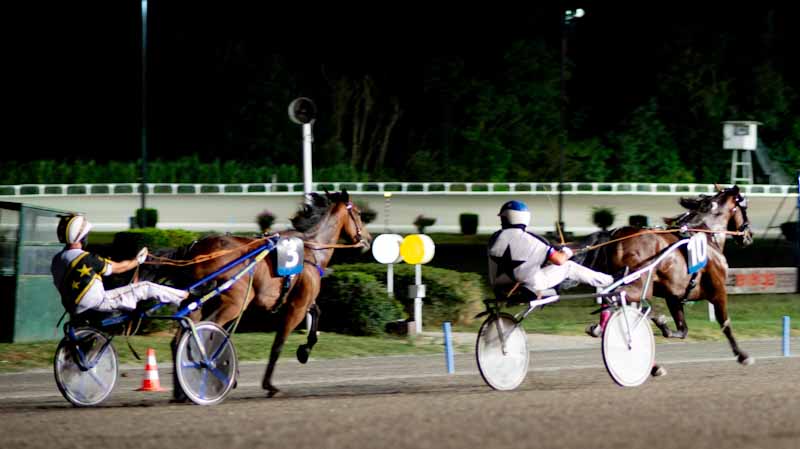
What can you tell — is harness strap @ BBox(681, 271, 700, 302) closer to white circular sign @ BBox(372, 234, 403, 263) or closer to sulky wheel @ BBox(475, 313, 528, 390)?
sulky wheel @ BBox(475, 313, 528, 390)

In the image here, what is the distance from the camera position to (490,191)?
223 feet

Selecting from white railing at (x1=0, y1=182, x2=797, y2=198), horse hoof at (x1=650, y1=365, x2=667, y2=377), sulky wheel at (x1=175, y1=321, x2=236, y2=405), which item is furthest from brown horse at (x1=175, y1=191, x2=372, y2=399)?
white railing at (x1=0, y1=182, x2=797, y2=198)

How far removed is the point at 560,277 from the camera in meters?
11.2

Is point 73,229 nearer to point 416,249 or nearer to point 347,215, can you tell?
point 347,215

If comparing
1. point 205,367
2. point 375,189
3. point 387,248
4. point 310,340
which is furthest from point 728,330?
point 375,189

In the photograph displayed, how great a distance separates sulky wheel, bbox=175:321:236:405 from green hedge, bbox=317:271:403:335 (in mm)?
7848

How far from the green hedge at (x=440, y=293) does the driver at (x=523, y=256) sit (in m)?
8.67

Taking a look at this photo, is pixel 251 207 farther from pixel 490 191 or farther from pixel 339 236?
pixel 339 236

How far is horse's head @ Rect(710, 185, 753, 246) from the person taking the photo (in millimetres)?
14781

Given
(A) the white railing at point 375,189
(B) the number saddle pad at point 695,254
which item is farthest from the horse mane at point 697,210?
(A) the white railing at point 375,189

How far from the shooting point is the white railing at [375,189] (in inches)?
2608

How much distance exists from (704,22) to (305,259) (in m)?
88.2

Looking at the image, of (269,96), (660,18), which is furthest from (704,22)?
(269,96)

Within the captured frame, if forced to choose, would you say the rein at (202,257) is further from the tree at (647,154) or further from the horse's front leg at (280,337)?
the tree at (647,154)
